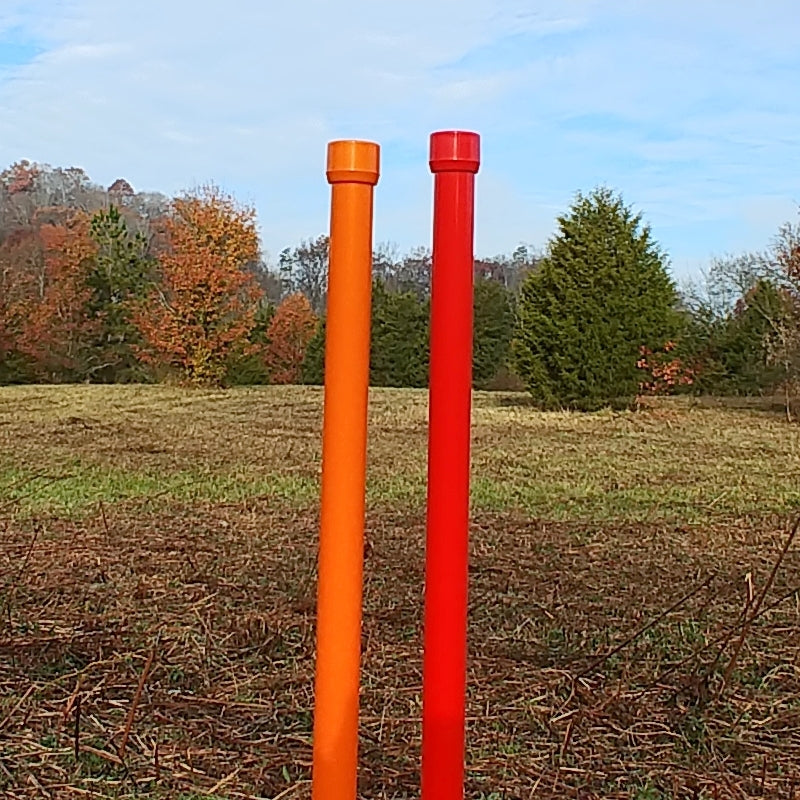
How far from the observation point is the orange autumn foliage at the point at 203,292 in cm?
1677

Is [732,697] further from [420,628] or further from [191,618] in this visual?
[191,618]

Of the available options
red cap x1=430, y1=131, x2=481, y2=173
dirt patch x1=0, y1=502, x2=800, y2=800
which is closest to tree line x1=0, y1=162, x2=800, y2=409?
dirt patch x1=0, y1=502, x2=800, y2=800

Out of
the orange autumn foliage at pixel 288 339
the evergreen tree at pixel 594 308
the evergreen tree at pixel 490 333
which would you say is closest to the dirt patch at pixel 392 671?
the evergreen tree at pixel 594 308

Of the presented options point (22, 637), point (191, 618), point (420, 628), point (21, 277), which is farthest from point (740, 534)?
point (21, 277)

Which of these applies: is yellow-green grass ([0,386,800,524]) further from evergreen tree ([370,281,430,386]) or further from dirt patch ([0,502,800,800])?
evergreen tree ([370,281,430,386])

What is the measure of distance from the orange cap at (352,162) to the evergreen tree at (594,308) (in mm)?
10980

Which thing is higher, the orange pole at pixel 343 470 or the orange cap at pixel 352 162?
the orange cap at pixel 352 162

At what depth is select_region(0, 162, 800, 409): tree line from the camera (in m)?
12.3

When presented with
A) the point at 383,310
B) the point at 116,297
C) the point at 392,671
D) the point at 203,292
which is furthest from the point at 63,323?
the point at 392,671

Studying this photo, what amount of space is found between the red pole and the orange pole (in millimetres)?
91

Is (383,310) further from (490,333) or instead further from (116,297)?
(116,297)

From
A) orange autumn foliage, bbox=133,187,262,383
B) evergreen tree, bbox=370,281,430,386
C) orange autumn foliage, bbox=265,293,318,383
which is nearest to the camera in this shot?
orange autumn foliage, bbox=133,187,262,383

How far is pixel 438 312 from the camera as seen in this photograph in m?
1.37

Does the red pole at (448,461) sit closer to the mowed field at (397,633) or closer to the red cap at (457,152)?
the red cap at (457,152)
